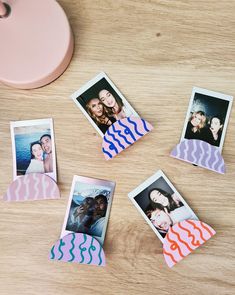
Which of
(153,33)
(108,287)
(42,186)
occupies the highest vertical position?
(153,33)

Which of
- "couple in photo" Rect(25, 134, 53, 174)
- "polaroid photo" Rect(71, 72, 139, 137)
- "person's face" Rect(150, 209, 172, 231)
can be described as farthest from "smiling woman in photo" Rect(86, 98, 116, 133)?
"person's face" Rect(150, 209, 172, 231)

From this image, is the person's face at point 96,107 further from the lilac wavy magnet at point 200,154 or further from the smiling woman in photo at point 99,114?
the lilac wavy magnet at point 200,154

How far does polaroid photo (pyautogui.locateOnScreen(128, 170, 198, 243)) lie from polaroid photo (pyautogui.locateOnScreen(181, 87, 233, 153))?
12 centimetres

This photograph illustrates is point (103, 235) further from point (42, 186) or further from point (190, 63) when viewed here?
point (190, 63)

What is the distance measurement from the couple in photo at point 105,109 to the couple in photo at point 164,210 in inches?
7.3

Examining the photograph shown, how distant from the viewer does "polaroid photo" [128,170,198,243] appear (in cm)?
76

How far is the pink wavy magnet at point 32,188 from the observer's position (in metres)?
0.77

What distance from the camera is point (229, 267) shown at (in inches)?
29.0

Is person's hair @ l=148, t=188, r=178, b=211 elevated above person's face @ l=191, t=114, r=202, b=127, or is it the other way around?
person's face @ l=191, t=114, r=202, b=127

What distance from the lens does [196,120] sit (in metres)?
0.81

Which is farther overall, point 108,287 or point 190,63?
point 190,63

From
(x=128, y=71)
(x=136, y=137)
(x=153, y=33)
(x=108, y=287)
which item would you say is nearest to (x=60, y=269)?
(x=108, y=287)

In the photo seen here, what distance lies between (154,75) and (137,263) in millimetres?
427

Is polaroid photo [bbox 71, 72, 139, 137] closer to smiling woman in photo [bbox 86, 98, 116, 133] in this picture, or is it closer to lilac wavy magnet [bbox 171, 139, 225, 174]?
smiling woman in photo [bbox 86, 98, 116, 133]
